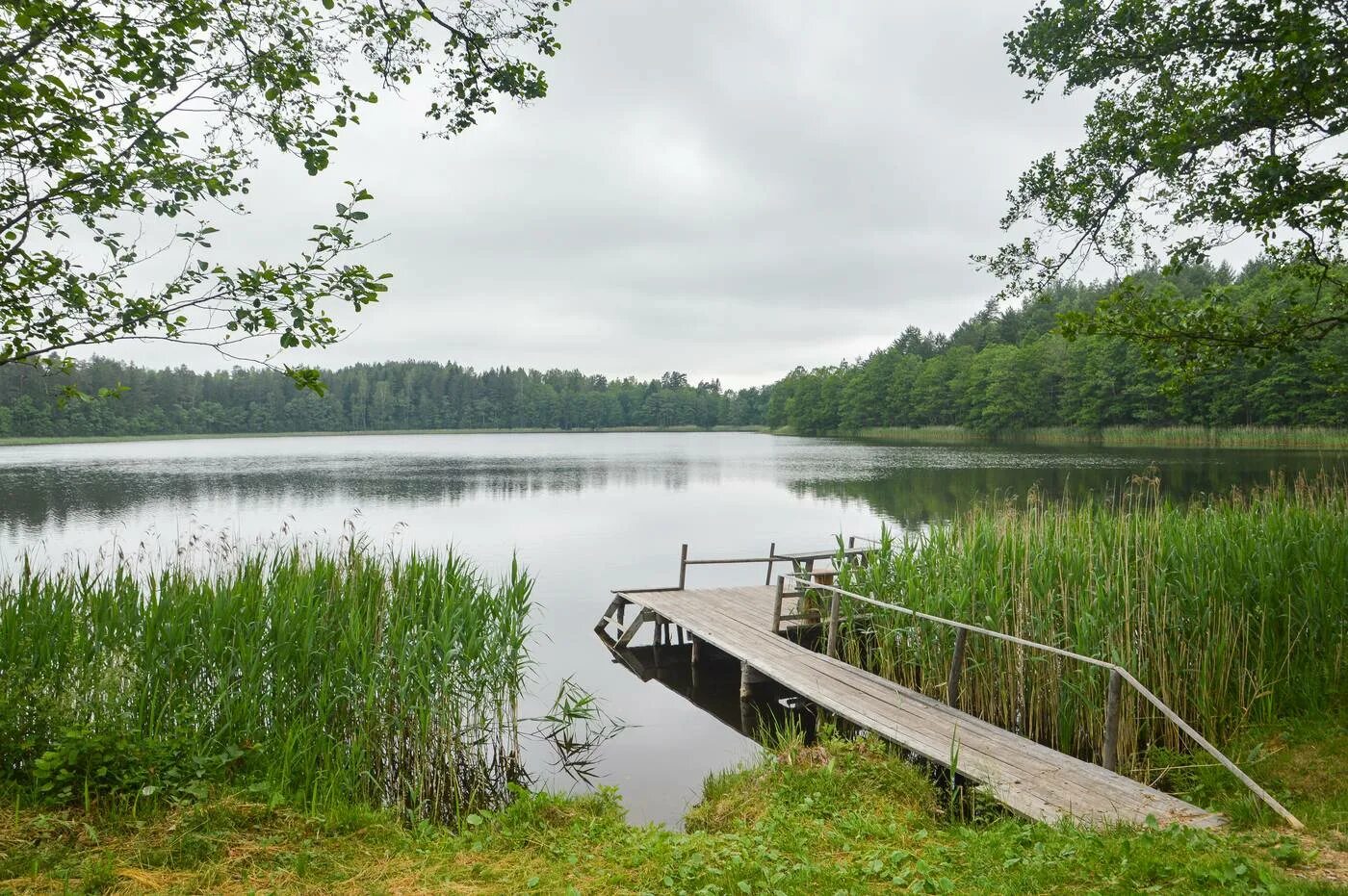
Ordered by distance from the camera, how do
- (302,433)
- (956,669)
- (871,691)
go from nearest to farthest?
(956,669) → (871,691) → (302,433)

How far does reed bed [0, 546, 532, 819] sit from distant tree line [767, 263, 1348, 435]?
70.2 ft

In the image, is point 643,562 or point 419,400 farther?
point 419,400

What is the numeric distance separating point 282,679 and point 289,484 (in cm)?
3428

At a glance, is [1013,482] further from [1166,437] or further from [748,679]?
[1166,437]

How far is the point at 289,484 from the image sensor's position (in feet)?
124

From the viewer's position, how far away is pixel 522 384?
136375 millimetres

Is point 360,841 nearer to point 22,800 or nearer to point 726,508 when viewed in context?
point 22,800

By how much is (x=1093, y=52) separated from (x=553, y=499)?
90.1 feet

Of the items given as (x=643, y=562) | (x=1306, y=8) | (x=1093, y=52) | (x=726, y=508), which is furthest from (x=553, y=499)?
(x=1306, y=8)

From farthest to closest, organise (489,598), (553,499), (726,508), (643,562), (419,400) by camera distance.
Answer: (419,400), (553,499), (726,508), (643,562), (489,598)

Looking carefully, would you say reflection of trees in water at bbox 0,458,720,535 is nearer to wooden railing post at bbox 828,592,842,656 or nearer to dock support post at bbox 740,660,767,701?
dock support post at bbox 740,660,767,701

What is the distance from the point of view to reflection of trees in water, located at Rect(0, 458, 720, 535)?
93.1ft

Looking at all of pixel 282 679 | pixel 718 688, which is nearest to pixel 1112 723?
pixel 718 688

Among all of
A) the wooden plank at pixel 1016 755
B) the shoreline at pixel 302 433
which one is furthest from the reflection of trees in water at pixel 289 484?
the shoreline at pixel 302 433
